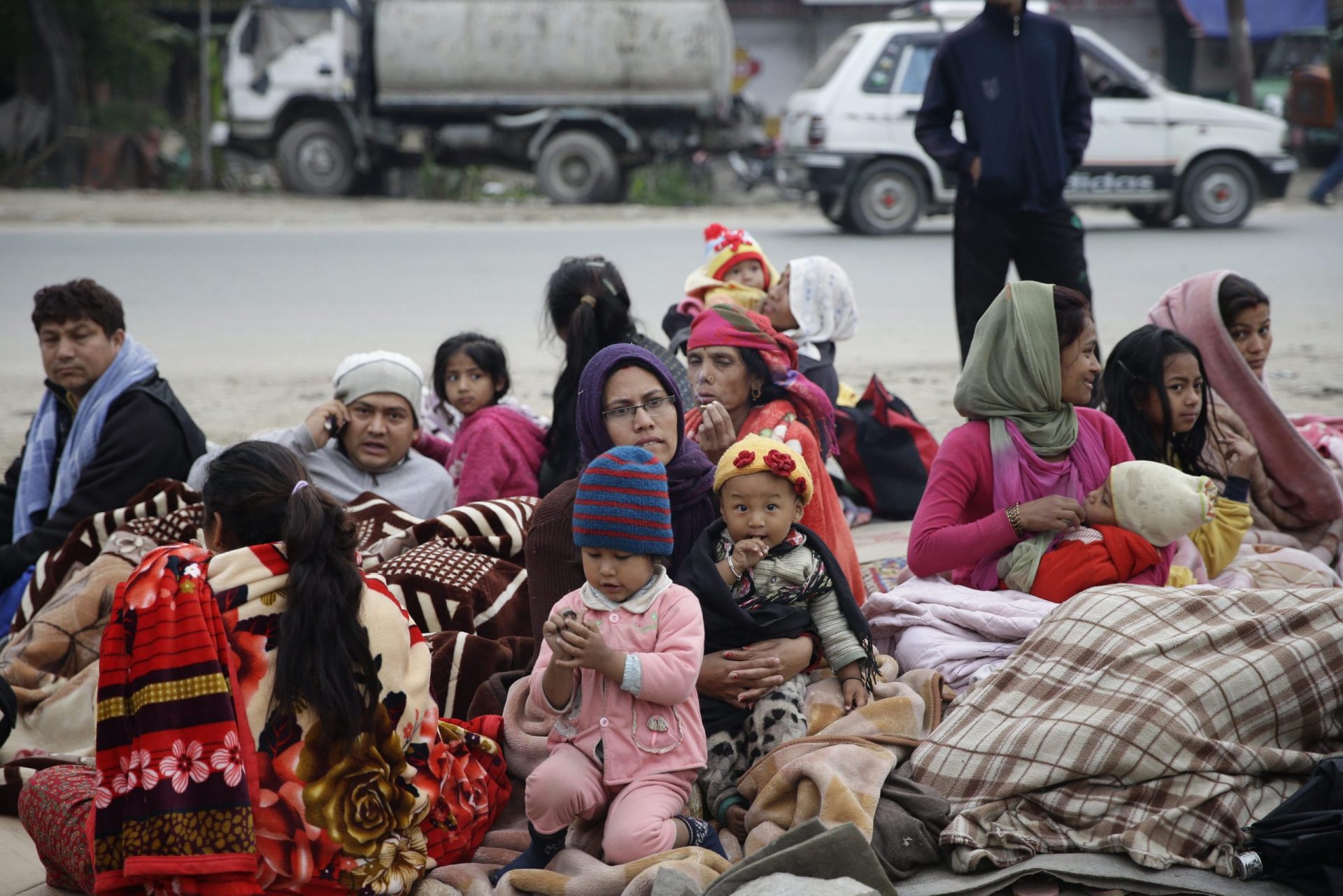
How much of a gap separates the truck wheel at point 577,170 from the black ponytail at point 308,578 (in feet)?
52.1

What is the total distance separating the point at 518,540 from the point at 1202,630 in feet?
6.30

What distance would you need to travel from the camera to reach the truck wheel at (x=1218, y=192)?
14180mm

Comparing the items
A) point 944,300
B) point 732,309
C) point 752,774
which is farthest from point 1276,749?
point 944,300

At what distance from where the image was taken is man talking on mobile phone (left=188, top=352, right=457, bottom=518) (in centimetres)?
435

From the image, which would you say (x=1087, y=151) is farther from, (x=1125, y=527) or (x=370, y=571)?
(x=370, y=571)

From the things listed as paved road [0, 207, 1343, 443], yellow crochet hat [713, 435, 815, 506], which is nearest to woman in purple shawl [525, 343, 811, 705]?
yellow crochet hat [713, 435, 815, 506]

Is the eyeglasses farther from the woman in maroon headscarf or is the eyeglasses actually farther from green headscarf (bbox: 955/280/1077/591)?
green headscarf (bbox: 955/280/1077/591)

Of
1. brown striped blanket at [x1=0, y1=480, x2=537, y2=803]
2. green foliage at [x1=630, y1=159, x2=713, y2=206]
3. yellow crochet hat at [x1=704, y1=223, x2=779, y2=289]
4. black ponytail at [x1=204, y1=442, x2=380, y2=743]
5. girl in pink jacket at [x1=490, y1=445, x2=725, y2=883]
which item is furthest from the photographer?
green foliage at [x1=630, y1=159, x2=713, y2=206]

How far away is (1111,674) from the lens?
3051 mm

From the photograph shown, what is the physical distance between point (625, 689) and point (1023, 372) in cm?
142

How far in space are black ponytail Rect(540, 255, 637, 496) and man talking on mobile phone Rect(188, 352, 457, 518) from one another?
1.40 feet

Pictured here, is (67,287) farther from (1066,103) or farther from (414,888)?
(1066,103)

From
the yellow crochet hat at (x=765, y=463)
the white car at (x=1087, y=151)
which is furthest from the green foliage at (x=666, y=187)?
Result: the yellow crochet hat at (x=765, y=463)

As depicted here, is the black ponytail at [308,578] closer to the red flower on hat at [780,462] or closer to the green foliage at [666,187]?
the red flower on hat at [780,462]
